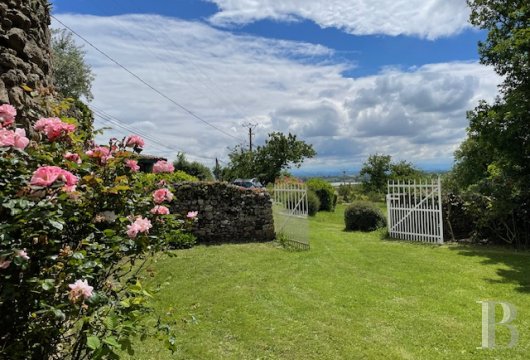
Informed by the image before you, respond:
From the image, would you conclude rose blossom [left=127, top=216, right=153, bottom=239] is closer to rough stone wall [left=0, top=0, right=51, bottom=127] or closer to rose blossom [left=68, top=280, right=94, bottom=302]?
rose blossom [left=68, top=280, right=94, bottom=302]

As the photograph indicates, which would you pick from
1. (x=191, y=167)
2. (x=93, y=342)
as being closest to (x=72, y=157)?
(x=93, y=342)

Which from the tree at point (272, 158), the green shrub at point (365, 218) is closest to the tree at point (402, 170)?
the tree at point (272, 158)

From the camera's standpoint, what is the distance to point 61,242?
227 centimetres

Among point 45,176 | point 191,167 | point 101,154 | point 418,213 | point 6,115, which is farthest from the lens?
point 191,167

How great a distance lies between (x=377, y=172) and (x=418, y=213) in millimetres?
22318

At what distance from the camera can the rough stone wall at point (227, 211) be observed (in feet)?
38.4

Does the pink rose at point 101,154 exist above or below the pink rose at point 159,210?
above

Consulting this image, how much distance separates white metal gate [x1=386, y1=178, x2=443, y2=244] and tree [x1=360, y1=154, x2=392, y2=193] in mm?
20945

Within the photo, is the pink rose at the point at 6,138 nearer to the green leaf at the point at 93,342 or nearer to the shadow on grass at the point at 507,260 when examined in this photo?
the green leaf at the point at 93,342

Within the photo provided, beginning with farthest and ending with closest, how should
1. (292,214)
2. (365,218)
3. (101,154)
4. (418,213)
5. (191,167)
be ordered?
(191,167) < (365,218) < (418,213) < (292,214) < (101,154)

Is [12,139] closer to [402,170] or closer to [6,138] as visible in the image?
[6,138]

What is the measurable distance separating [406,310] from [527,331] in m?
1.44

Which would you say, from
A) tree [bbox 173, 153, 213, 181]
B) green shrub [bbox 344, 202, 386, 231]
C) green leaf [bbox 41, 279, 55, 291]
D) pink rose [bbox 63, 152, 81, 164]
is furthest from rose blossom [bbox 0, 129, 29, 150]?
tree [bbox 173, 153, 213, 181]

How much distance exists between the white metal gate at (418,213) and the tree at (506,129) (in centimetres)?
108
